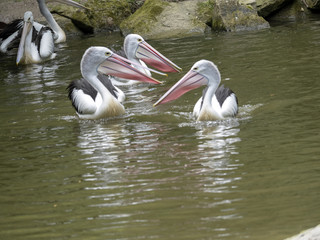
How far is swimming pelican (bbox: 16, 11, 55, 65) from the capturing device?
11.3m

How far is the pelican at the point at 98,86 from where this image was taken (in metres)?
7.21

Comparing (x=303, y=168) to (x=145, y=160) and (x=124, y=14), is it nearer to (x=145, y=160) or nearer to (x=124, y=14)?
(x=145, y=160)

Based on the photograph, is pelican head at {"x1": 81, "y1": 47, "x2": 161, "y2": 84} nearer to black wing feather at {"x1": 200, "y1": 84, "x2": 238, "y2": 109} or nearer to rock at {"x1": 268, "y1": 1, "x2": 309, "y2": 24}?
black wing feather at {"x1": 200, "y1": 84, "x2": 238, "y2": 109}

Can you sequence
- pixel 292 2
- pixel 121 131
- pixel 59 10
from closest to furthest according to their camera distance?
pixel 121 131 < pixel 292 2 < pixel 59 10

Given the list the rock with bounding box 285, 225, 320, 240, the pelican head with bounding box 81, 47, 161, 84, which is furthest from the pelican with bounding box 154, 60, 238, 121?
the rock with bounding box 285, 225, 320, 240

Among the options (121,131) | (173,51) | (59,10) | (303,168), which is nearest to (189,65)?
(173,51)

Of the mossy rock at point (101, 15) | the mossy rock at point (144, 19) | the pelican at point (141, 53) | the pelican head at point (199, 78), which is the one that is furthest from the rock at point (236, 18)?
the pelican head at point (199, 78)

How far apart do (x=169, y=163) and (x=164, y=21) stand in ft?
25.0

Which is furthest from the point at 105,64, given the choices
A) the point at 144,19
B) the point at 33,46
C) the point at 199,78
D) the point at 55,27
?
the point at 55,27

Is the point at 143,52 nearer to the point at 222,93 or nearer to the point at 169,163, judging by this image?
the point at 222,93

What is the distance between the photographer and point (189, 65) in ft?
30.7

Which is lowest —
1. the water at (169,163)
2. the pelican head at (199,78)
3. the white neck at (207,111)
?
the water at (169,163)

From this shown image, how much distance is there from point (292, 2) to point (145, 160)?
8638mm

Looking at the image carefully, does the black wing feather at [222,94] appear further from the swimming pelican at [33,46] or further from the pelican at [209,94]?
the swimming pelican at [33,46]
